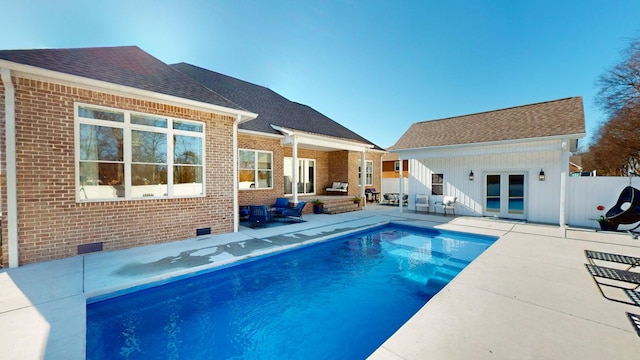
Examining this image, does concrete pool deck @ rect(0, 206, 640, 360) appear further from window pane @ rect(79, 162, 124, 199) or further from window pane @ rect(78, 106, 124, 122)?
window pane @ rect(78, 106, 124, 122)

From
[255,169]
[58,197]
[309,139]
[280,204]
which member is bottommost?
[280,204]

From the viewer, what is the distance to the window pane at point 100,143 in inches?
228

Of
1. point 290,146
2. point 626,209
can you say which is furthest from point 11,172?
point 626,209

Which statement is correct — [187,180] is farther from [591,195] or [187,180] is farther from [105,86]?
[591,195]

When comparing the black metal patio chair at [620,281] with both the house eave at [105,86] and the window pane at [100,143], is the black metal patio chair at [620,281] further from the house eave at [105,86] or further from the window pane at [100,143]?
the window pane at [100,143]

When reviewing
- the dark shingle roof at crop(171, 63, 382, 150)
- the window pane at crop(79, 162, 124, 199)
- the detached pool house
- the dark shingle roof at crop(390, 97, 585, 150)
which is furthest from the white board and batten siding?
the window pane at crop(79, 162, 124, 199)

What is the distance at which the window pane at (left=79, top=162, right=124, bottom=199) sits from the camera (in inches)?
228

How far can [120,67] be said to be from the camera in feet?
21.9

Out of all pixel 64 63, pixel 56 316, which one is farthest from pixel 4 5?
pixel 56 316

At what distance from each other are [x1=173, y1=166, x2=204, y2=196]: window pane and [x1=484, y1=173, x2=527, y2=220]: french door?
12.6 meters

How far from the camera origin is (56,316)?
3211mm

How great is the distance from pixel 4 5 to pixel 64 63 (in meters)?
1.88

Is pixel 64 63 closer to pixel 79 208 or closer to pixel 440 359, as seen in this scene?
pixel 79 208

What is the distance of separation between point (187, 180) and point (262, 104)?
296 inches
